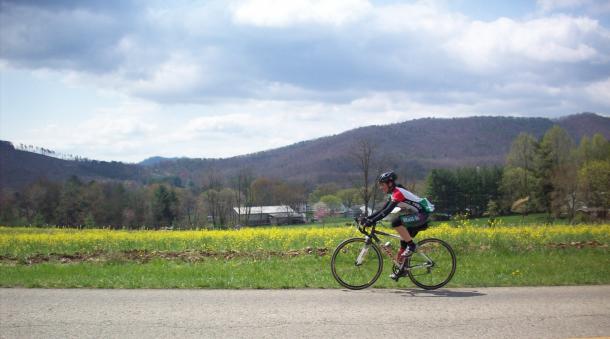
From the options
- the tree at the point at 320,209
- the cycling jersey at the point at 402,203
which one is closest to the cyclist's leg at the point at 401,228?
the cycling jersey at the point at 402,203

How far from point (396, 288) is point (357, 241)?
1.21 meters

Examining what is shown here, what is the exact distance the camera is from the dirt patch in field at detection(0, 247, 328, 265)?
14.1 m

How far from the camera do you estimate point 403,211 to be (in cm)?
1002

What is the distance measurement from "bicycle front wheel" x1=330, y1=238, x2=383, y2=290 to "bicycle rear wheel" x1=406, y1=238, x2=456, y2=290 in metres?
0.68

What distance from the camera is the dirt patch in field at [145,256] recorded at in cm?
1409

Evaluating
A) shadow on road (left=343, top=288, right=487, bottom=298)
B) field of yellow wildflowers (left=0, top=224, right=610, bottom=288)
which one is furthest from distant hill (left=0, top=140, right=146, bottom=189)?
shadow on road (left=343, top=288, right=487, bottom=298)

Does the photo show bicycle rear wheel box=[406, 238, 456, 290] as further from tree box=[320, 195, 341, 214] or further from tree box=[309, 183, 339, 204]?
tree box=[309, 183, 339, 204]

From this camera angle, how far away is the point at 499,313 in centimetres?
746

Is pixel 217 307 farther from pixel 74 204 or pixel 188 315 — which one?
pixel 74 204

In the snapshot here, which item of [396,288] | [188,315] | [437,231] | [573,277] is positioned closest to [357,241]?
[396,288]

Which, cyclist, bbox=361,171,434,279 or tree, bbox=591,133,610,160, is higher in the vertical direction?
tree, bbox=591,133,610,160

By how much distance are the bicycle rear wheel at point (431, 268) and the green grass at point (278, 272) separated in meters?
0.29

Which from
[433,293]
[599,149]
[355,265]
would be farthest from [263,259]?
[599,149]

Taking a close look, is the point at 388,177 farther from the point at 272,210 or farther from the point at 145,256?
the point at 272,210
